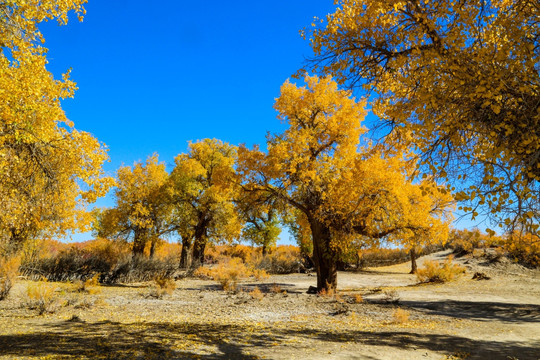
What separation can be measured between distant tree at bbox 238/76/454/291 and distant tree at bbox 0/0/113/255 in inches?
239

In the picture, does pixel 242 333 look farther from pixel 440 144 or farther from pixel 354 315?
pixel 440 144

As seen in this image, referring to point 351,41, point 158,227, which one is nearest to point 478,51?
point 351,41

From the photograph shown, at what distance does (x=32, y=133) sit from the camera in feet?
28.8

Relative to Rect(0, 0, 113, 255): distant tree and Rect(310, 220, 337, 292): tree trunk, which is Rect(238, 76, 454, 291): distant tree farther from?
Rect(0, 0, 113, 255): distant tree

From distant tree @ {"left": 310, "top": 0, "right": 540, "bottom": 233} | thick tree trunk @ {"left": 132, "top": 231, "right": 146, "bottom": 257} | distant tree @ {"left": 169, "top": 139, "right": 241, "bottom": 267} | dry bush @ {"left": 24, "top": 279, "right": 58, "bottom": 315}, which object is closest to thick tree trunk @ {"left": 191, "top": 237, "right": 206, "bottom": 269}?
distant tree @ {"left": 169, "top": 139, "right": 241, "bottom": 267}

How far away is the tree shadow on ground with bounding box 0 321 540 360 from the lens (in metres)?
5.44

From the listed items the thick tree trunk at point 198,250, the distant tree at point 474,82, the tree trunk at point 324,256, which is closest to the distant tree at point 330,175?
the tree trunk at point 324,256

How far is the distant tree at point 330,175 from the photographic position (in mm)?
12734

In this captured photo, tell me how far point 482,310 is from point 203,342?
32.4 ft

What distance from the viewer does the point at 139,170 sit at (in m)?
24.6

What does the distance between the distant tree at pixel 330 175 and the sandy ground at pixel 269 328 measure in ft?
9.13

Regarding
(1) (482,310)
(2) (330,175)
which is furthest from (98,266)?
(1) (482,310)

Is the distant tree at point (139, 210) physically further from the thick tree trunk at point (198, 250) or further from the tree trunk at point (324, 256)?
the tree trunk at point (324, 256)

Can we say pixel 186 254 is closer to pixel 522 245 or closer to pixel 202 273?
pixel 202 273
